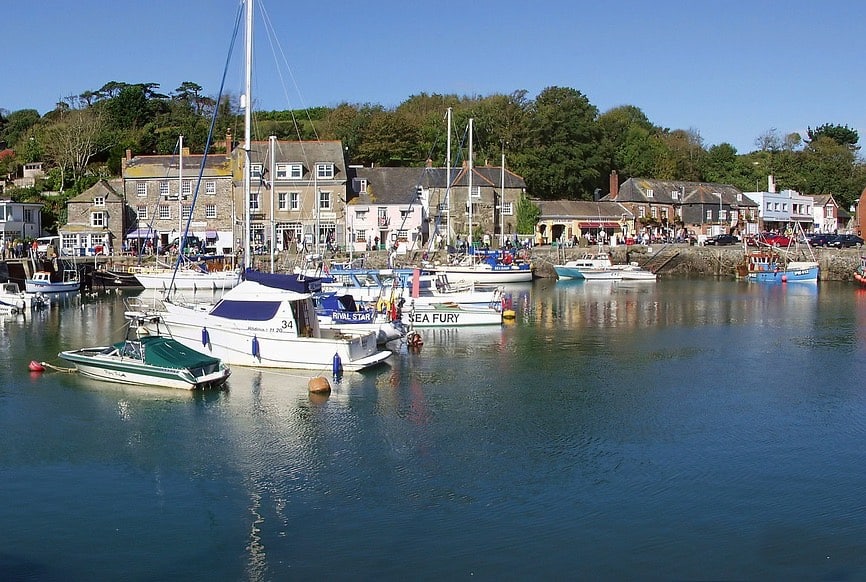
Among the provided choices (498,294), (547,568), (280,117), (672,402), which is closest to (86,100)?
(280,117)

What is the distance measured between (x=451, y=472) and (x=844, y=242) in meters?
68.1

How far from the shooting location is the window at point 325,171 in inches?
2899

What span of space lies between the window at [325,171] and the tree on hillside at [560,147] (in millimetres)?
21369

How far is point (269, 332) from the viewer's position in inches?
1110

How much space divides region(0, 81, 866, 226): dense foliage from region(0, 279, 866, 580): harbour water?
5303cm

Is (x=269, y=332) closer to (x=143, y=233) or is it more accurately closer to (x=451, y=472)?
(x=451, y=472)

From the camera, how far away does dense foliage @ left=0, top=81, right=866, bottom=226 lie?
3452 inches

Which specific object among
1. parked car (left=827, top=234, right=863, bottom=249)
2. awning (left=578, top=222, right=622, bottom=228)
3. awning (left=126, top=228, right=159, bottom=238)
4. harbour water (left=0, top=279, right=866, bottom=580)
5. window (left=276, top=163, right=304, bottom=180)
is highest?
window (left=276, top=163, right=304, bottom=180)

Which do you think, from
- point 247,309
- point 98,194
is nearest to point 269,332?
point 247,309

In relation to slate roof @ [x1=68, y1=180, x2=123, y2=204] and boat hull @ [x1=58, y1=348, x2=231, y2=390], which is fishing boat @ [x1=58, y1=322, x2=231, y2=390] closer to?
boat hull @ [x1=58, y1=348, x2=231, y2=390]

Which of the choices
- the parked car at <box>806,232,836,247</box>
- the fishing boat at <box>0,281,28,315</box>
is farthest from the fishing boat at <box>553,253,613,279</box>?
the fishing boat at <box>0,281,28,315</box>

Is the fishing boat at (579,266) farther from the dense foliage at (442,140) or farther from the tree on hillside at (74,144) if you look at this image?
the tree on hillside at (74,144)

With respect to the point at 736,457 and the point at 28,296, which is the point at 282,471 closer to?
the point at 736,457

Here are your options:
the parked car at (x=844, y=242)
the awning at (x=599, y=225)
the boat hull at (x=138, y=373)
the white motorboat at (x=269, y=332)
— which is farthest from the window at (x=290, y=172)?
the boat hull at (x=138, y=373)
